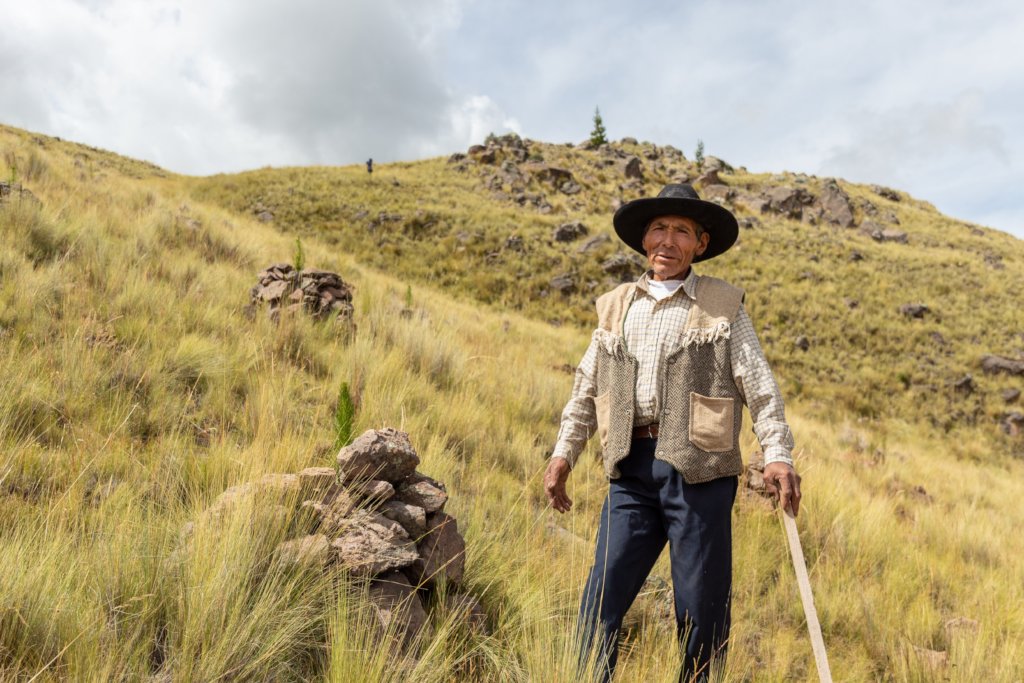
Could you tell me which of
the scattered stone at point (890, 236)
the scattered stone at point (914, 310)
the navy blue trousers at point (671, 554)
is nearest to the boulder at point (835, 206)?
the scattered stone at point (890, 236)

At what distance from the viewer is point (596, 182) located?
41406 millimetres

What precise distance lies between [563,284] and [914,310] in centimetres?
1335

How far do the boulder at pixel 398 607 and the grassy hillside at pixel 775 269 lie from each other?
13876 mm

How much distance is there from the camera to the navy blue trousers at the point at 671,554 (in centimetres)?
235

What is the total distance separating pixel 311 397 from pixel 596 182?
39.7m

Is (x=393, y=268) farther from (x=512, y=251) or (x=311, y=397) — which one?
(x=311, y=397)

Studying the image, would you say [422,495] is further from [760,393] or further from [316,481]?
[760,393]

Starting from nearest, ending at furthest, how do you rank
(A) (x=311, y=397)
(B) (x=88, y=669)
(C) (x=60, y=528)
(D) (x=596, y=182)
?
(B) (x=88, y=669), (C) (x=60, y=528), (A) (x=311, y=397), (D) (x=596, y=182)

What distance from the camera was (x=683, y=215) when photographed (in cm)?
275

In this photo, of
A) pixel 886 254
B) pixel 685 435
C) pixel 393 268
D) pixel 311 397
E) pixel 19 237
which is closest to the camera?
pixel 685 435

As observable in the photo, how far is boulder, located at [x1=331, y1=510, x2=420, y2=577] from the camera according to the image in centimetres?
226

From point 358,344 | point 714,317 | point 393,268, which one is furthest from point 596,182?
point 714,317

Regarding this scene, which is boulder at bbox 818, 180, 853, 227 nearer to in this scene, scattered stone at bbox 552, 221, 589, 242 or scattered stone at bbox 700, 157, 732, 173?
scattered stone at bbox 700, 157, 732, 173

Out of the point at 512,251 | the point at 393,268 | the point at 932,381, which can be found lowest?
the point at 932,381
